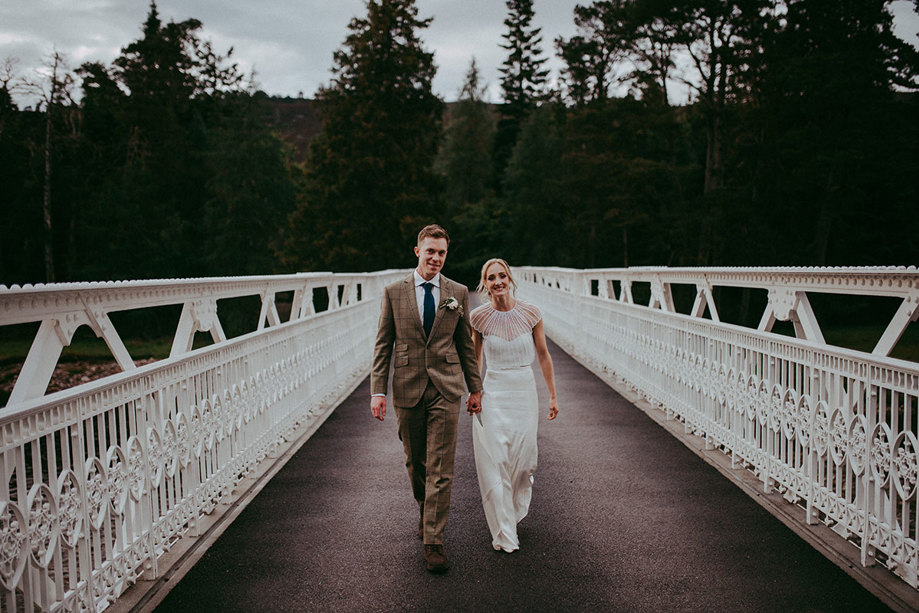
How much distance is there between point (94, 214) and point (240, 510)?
4578 cm

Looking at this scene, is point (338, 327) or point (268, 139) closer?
point (338, 327)

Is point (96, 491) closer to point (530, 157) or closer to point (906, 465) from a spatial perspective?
point (906, 465)

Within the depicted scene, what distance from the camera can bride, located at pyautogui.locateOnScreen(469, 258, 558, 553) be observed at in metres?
4.60

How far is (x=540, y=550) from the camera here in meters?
4.50

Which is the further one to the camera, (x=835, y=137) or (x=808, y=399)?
(x=835, y=137)

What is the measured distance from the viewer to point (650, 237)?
48375 mm

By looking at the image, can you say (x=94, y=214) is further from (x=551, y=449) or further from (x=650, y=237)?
(x=551, y=449)

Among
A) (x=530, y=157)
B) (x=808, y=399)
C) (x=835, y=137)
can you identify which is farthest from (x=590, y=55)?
(x=808, y=399)

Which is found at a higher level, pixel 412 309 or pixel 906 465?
pixel 412 309

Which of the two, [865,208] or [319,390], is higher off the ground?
[865,208]

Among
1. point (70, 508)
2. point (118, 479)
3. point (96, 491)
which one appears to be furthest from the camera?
point (118, 479)

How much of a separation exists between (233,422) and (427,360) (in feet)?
7.06

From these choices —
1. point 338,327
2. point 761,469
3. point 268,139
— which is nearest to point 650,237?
point 268,139

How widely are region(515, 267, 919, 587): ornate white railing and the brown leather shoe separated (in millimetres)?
2341
